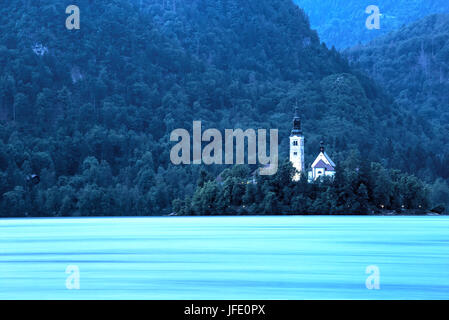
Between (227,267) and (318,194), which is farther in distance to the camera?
(318,194)

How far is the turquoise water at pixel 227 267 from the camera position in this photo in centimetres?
3709

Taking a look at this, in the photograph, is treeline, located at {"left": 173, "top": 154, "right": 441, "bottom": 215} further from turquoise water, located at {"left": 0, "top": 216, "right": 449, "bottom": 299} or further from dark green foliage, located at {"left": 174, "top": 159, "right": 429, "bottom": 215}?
turquoise water, located at {"left": 0, "top": 216, "right": 449, "bottom": 299}

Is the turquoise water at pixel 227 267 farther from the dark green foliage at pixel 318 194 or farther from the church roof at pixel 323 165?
the church roof at pixel 323 165

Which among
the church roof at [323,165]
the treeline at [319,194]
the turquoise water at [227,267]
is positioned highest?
the church roof at [323,165]

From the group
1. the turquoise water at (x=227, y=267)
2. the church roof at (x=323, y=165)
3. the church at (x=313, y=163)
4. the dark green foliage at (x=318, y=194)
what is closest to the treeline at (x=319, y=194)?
the dark green foliage at (x=318, y=194)

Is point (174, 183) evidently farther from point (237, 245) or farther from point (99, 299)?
point (99, 299)

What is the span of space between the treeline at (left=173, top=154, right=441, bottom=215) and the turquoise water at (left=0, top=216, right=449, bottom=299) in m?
61.7

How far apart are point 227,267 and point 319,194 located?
92.6m

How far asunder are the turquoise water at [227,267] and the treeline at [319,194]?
61.7m

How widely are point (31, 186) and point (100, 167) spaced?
17829 mm

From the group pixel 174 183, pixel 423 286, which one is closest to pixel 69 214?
pixel 174 183

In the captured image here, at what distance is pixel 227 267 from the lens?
1879 inches

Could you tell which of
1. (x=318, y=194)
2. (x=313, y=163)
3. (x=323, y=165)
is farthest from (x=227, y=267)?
(x=313, y=163)

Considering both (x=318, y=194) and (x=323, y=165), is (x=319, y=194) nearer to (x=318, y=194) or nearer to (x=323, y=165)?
(x=318, y=194)
